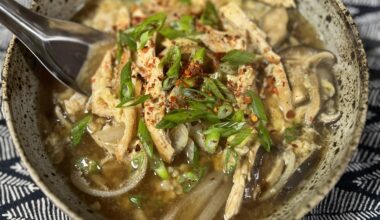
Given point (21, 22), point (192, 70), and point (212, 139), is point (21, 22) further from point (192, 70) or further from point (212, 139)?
point (212, 139)

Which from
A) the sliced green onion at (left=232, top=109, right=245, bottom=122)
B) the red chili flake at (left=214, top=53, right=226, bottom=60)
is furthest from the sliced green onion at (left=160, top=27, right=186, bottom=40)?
the sliced green onion at (left=232, top=109, right=245, bottom=122)

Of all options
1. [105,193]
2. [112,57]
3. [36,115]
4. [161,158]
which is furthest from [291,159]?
[36,115]

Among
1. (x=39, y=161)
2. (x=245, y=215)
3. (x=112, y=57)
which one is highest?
(x=112, y=57)

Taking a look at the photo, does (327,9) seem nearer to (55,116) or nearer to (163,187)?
(163,187)

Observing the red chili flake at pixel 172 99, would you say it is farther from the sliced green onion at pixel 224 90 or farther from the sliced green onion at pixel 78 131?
the sliced green onion at pixel 78 131

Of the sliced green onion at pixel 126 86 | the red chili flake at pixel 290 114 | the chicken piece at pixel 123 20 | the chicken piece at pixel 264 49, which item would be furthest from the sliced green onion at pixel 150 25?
the red chili flake at pixel 290 114

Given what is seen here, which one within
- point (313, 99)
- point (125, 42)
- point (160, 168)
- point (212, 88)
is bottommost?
point (160, 168)

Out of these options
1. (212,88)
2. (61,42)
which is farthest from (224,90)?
(61,42)
